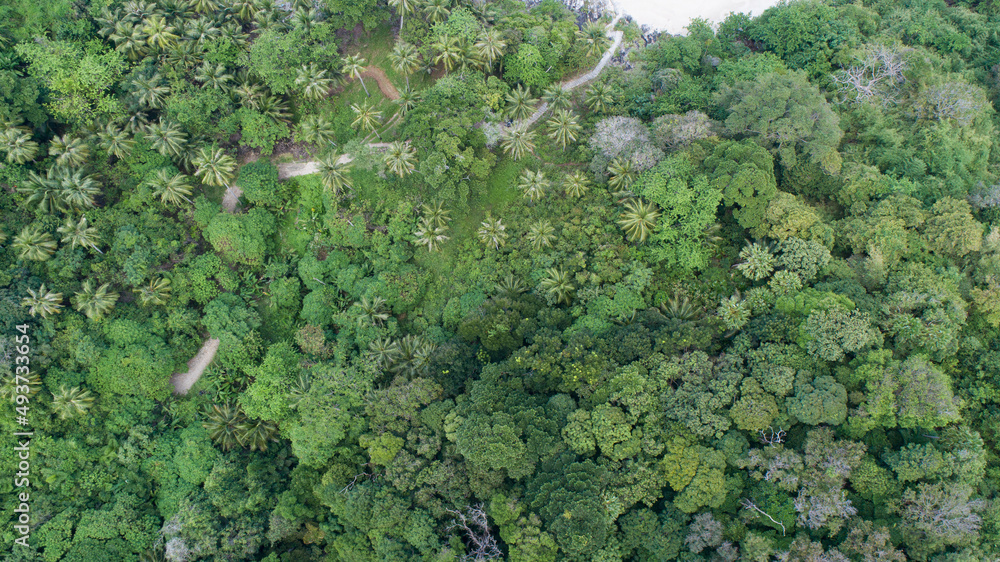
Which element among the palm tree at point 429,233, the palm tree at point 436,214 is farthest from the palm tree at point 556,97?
the palm tree at point 429,233

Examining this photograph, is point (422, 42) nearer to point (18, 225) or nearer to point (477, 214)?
point (477, 214)

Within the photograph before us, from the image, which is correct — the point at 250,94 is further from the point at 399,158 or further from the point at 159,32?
the point at 399,158

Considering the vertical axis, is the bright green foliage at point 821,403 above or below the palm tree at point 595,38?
below

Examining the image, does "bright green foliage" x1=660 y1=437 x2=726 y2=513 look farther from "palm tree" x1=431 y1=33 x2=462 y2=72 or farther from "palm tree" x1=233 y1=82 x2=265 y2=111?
"palm tree" x1=233 y1=82 x2=265 y2=111

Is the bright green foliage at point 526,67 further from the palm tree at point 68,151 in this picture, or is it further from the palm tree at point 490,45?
the palm tree at point 68,151

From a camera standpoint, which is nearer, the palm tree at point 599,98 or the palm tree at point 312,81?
the palm tree at point 312,81

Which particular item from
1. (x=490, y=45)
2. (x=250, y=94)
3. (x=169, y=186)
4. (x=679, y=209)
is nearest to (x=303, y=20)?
(x=250, y=94)

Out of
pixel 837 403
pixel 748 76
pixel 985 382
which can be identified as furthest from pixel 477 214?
pixel 985 382
